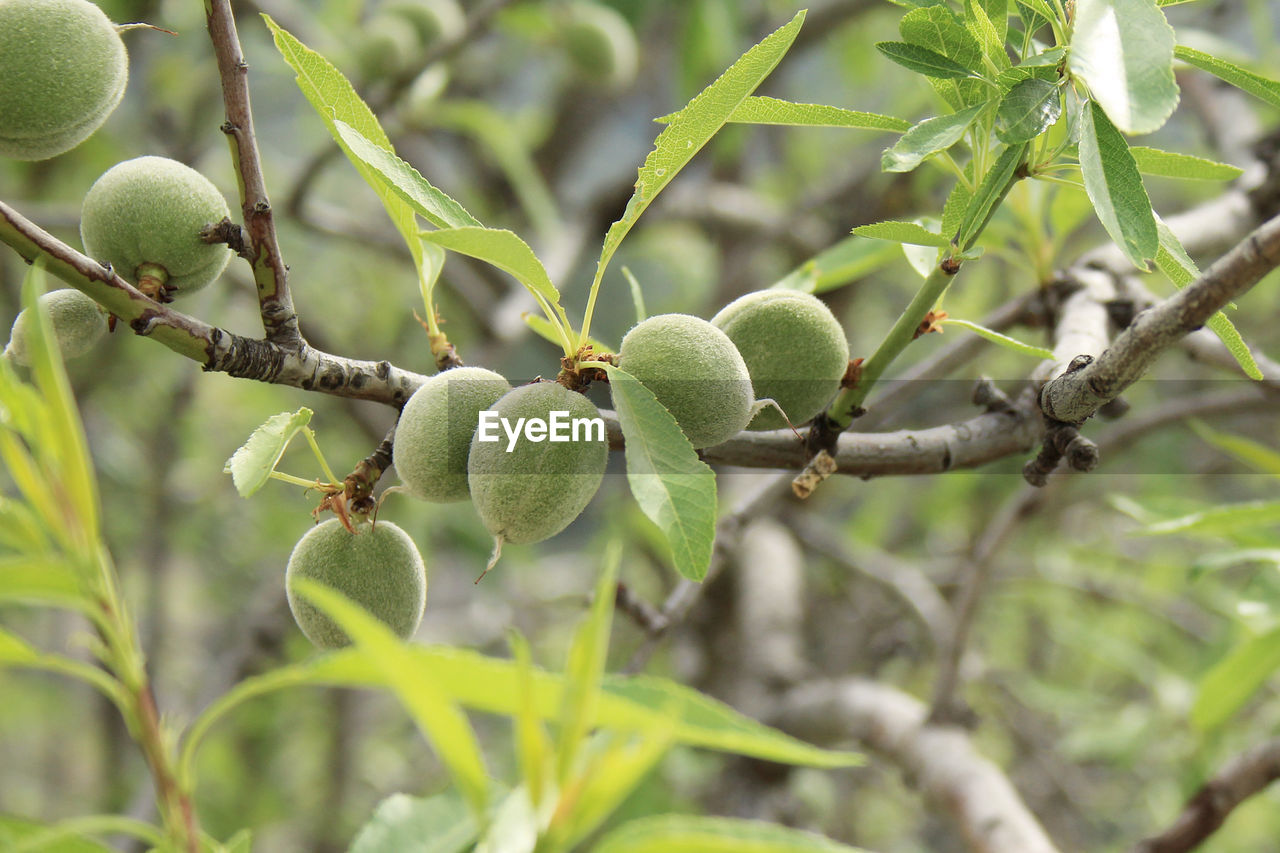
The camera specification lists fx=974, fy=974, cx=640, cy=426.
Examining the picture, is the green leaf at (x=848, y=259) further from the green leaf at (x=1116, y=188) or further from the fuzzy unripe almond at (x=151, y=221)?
the fuzzy unripe almond at (x=151, y=221)

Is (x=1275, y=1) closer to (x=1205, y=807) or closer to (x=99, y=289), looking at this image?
(x=1205, y=807)

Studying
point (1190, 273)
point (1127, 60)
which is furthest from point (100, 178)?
point (1190, 273)

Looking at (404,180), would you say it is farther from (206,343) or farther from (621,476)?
(621,476)

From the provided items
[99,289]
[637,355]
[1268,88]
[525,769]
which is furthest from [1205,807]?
[99,289]

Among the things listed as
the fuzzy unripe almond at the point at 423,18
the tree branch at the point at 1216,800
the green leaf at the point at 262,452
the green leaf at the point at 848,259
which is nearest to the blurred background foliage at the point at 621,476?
the fuzzy unripe almond at the point at 423,18

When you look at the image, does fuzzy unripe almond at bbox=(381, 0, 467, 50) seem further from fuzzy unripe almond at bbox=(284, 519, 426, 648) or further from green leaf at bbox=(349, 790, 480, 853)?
green leaf at bbox=(349, 790, 480, 853)

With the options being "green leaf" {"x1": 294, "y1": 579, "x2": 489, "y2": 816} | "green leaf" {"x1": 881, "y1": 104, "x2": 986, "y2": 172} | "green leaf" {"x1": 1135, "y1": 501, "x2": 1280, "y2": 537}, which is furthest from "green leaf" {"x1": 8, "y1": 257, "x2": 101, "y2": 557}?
Answer: "green leaf" {"x1": 1135, "y1": 501, "x2": 1280, "y2": 537}
